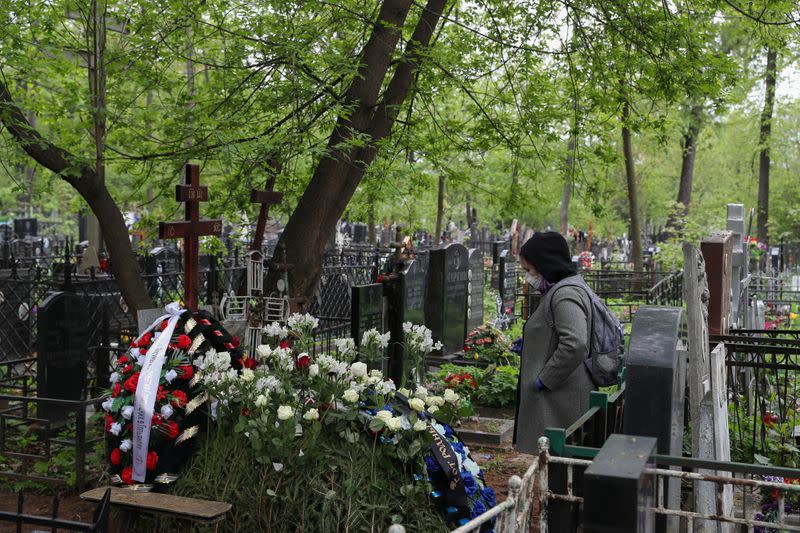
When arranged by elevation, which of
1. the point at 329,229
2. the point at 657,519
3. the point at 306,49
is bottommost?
the point at 657,519

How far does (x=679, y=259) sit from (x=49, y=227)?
95.2ft

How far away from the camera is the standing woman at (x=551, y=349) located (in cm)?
520

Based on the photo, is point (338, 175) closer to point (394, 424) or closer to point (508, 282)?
point (394, 424)

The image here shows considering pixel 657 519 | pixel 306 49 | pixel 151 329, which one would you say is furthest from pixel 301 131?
pixel 657 519

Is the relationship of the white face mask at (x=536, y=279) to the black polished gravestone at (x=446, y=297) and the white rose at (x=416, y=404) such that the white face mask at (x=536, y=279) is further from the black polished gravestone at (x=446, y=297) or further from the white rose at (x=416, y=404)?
the black polished gravestone at (x=446, y=297)

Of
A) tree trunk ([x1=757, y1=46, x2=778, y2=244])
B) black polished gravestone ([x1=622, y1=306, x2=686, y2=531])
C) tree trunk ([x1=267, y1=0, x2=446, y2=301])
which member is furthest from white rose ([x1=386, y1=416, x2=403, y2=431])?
tree trunk ([x1=757, y1=46, x2=778, y2=244])

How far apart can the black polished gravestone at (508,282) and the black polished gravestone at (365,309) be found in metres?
7.99

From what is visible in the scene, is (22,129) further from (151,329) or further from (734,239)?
(734,239)

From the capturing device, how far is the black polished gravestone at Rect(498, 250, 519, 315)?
700 inches

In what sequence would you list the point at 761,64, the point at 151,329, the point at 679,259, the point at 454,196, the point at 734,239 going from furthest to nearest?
the point at 454,196, the point at 761,64, the point at 679,259, the point at 734,239, the point at 151,329

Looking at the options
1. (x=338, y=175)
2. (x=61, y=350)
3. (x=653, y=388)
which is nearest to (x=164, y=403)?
(x=653, y=388)

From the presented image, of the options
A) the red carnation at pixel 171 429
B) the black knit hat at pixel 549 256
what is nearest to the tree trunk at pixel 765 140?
the black knit hat at pixel 549 256

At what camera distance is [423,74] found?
9516mm

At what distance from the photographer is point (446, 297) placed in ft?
43.0
